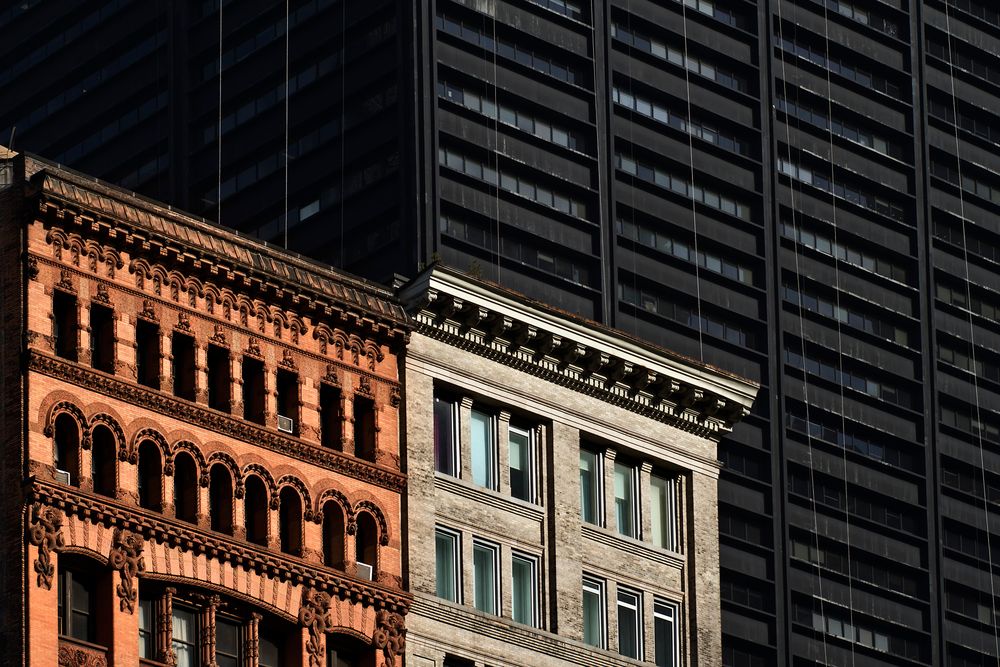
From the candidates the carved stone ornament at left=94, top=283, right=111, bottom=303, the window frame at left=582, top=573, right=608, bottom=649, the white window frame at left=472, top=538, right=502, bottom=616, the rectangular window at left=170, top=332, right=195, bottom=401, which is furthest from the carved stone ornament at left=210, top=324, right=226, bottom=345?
the window frame at left=582, top=573, right=608, bottom=649

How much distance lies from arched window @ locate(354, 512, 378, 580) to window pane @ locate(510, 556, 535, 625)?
234 inches

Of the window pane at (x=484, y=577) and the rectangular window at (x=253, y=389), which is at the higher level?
the rectangular window at (x=253, y=389)

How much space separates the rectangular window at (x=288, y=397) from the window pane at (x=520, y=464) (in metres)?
9.16

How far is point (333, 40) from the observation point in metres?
199

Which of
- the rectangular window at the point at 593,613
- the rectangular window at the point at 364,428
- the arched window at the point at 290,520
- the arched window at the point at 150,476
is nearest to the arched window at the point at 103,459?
the arched window at the point at 150,476

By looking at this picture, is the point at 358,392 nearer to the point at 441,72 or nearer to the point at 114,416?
the point at 114,416

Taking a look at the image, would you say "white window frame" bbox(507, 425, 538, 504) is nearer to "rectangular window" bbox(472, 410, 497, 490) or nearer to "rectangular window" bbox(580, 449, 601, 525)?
"rectangular window" bbox(472, 410, 497, 490)

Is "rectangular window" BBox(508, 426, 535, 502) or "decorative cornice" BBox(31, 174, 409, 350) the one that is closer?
"decorative cornice" BBox(31, 174, 409, 350)

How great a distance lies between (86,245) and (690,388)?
25164mm

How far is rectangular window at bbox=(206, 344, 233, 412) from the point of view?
309 ft

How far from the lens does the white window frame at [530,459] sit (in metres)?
103

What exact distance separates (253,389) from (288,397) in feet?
4.84

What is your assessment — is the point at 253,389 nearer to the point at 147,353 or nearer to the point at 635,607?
the point at 147,353

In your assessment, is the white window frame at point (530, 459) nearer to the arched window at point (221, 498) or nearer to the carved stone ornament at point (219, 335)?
the carved stone ornament at point (219, 335)
